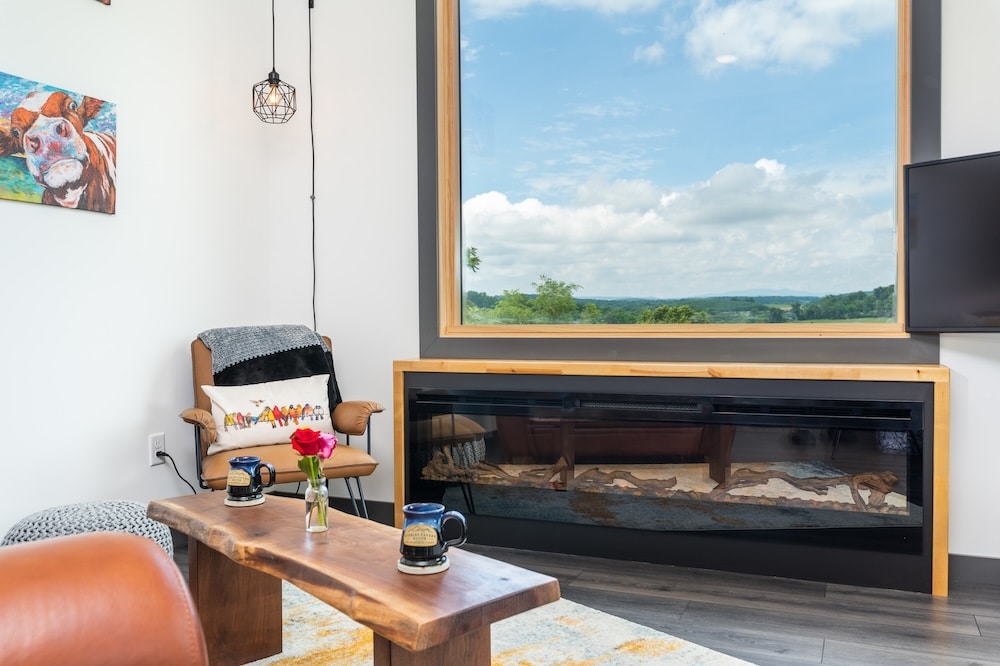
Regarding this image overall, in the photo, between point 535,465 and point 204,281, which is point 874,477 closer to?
point 535,465

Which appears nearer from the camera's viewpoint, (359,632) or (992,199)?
(359,632)

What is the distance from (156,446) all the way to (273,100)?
1686mm

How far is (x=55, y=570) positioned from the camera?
42.7 inches

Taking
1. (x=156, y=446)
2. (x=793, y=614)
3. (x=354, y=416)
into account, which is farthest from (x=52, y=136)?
(x=793, y=614)

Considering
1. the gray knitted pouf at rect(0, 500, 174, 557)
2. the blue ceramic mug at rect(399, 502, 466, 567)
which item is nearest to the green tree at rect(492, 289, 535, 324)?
the gray knitted pouf at rect(0, 500, 174, 557)

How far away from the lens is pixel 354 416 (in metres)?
3.38

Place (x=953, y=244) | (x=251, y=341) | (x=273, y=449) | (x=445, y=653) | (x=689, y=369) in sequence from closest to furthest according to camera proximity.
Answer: (x=445, y=653)
(x=953, y=244)
(x=689, y=369)
(x=273, y=449)
(x=251, y=341)

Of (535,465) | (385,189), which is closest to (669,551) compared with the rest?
(535,465)

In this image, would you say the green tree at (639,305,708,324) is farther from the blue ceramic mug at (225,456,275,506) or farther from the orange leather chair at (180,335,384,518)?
the blue ceramic mug at (225,456,275,506)

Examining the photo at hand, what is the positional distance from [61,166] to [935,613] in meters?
3.40

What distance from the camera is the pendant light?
3.74 metres

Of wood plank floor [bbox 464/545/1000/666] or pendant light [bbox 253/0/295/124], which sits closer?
wood plank floor [bbox 464/545/1000/666]

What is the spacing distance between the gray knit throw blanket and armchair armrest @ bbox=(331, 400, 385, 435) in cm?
34

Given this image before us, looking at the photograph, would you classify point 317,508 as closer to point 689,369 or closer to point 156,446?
point 689,369
